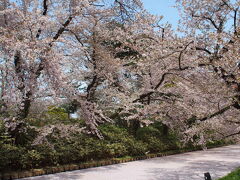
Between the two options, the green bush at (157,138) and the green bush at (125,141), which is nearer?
the green bush at (125,141)

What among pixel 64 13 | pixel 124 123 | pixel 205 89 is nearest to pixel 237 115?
pixel 205 89

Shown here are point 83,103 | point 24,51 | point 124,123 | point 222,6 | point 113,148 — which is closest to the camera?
point 24,51

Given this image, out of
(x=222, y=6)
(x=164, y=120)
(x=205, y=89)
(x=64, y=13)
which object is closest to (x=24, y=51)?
(x=64, y=13)

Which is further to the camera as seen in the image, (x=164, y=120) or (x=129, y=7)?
(x=164, y=120)

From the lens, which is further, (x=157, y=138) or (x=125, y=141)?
(x=157, y=138)

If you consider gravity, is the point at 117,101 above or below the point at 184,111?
above

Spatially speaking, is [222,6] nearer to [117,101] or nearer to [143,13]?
[143,13]

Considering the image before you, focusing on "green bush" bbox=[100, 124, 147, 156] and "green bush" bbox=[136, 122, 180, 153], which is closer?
"green bush" bbox=[100, 124, 147, 156]

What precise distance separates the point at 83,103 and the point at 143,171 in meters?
3.01

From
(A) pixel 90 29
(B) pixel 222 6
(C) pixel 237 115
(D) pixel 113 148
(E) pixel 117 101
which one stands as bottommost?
(D) pixel 113 148

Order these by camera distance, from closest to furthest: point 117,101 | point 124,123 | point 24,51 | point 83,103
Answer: point 24,51 < point 83,103 < point 117,101 < point 124,123

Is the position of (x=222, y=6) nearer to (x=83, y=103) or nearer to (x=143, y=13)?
(x=143, y=13)

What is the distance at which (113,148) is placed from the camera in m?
10.2

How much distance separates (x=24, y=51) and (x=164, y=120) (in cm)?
801
